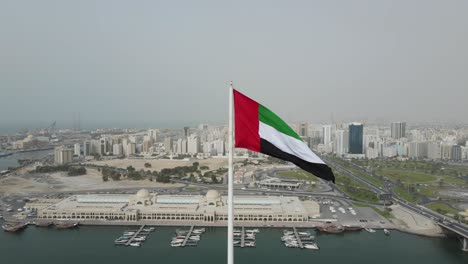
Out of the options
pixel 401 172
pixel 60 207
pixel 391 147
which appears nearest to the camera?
pixel 60 207

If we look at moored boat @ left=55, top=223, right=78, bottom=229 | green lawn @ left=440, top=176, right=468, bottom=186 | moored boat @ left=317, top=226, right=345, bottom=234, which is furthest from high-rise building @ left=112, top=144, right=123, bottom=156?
moored boat @ left=317, top=226, right=345, bottom=234

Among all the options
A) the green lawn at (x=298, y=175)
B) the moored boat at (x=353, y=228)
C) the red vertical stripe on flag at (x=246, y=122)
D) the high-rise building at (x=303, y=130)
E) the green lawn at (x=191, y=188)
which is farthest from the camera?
the high-rise building at (x=303, y=130)

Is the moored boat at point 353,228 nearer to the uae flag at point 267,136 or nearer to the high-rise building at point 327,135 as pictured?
the uae flag at point 267,136

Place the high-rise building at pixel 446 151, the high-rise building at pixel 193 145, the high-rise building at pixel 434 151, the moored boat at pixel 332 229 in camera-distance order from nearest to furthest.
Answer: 1. the moored boat at pixel 332 229
2. the high-rise building at pixel 446 151
3. the high-rise building at pixel 434 151
4. the high-rise building at pixel 193 145

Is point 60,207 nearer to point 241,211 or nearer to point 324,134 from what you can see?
point 241,211

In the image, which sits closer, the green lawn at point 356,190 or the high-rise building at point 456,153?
the green lawn at point 356,190

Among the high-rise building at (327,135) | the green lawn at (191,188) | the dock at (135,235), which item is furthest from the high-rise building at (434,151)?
the dock at (135,235)

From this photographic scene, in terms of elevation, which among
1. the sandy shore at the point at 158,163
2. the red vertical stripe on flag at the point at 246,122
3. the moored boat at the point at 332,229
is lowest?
the moored boat at the point at 332,229

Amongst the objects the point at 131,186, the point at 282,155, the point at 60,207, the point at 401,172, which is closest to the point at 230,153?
the point at 282,155
